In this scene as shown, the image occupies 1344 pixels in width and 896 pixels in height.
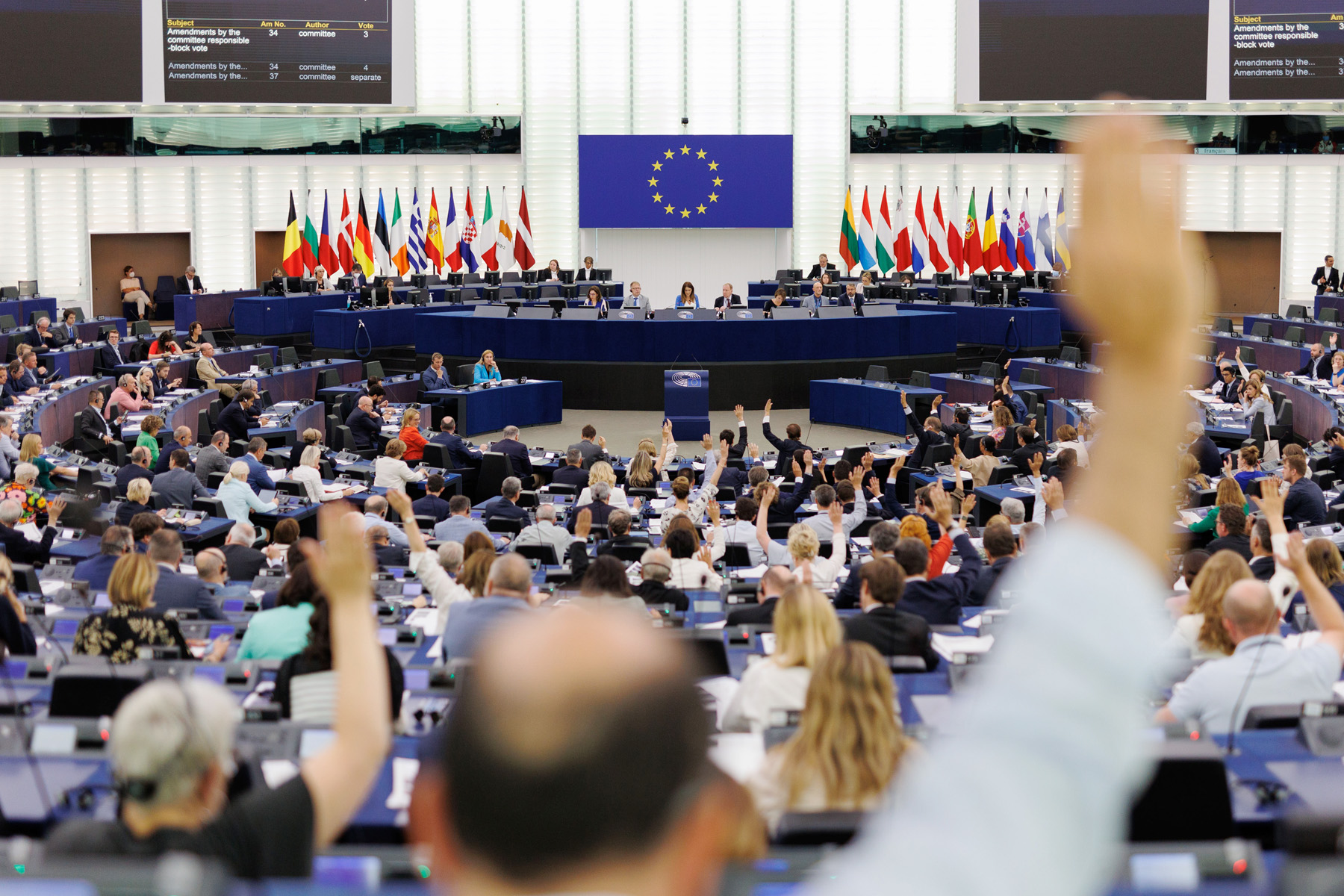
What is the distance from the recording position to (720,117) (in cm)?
2981

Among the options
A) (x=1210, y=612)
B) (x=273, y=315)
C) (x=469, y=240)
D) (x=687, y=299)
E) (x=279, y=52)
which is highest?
(x=279, y=52)

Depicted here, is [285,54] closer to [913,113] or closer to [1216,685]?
[913,113]

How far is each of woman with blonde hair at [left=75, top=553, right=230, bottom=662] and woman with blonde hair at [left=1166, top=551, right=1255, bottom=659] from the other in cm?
405

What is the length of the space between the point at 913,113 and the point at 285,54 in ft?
43.9

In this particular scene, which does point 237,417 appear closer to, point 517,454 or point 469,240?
point 517,454

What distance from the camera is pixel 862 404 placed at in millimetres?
19625

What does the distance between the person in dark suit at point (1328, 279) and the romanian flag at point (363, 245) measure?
17.9 m

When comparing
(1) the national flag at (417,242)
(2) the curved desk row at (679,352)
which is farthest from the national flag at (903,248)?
(1) the national flag at (417,242)

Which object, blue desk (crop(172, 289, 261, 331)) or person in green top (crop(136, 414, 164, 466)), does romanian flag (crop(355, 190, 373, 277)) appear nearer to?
blue desk (crop(172, 289, 261, 331))

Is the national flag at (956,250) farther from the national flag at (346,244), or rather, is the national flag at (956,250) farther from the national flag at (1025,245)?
the national flag at (346,244)

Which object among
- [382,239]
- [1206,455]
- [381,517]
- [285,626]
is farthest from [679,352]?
[285,626]

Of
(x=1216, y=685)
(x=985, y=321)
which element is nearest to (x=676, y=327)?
(x=985, y=321)

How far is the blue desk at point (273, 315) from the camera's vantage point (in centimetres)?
2439

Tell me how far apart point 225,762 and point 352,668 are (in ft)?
5.44
